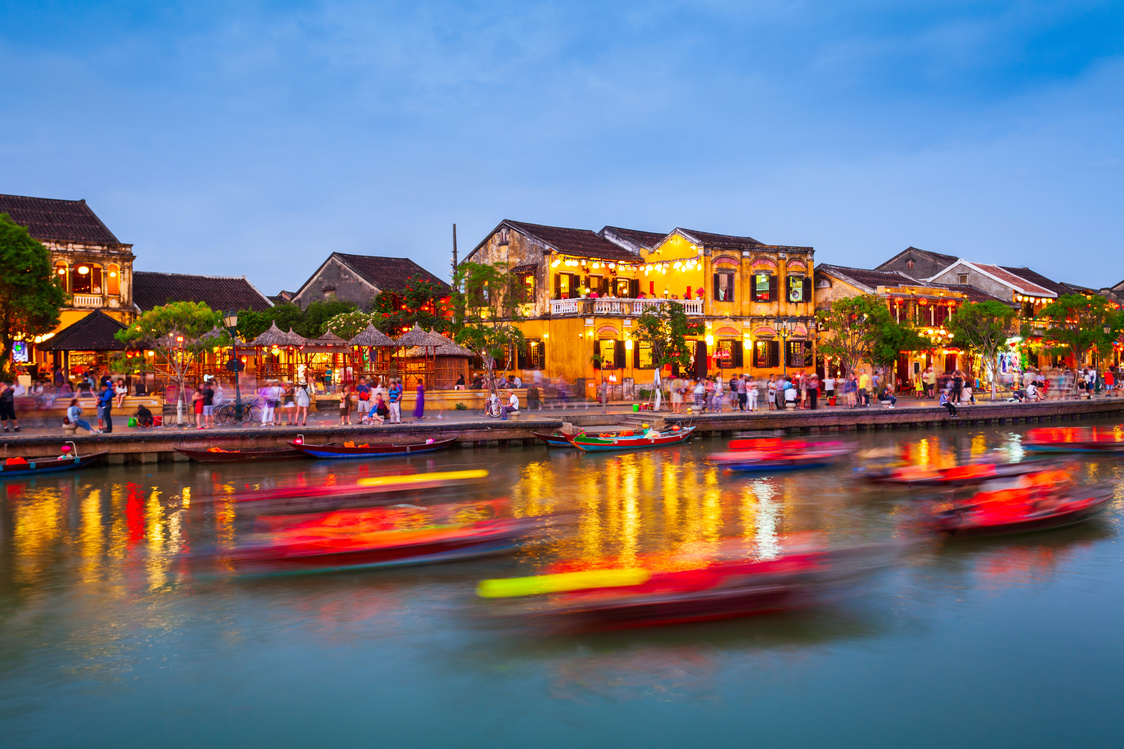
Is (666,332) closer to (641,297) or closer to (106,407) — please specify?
(641,297)

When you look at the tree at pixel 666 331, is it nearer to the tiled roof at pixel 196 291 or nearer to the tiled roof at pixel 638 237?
the tiled roof at pixel 638 237

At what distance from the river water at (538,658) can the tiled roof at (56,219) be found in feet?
115

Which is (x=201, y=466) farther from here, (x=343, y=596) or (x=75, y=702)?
(x=75, y=702)

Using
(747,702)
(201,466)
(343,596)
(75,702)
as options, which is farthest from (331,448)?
(747,702)

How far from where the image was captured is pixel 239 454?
27.1 m

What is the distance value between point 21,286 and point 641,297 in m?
29.4

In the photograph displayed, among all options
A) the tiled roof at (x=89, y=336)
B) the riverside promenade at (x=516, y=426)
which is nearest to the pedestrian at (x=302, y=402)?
the riverside promenade at (x=516, y=426)

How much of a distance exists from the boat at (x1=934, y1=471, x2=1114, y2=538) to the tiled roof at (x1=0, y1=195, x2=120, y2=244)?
1805 inches

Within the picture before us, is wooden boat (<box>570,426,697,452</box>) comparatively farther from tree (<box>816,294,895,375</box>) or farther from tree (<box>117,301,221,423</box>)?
tree (<box>816,294,895,375</box>)

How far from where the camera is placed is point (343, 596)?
1301 cm

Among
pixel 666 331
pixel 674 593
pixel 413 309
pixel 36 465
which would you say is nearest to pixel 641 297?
pixel 666 331

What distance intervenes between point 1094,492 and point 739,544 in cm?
745

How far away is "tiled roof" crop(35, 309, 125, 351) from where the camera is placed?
40.1m

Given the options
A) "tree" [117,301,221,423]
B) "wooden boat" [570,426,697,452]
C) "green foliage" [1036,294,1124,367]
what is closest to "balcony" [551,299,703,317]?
"wooden boat" [570,426,697,452]
